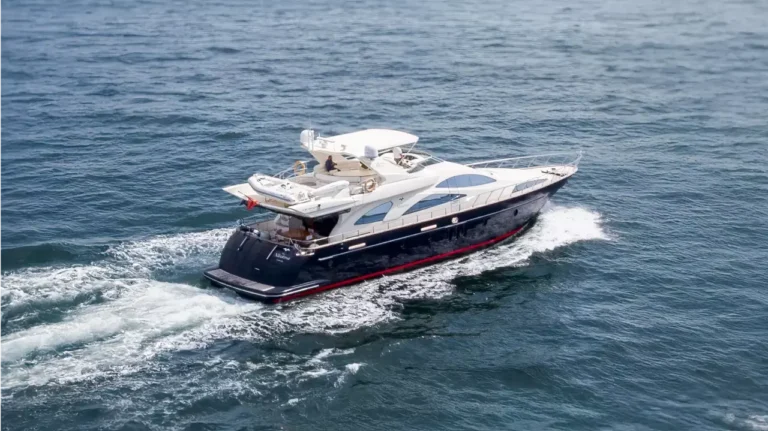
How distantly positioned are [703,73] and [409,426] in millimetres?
53934

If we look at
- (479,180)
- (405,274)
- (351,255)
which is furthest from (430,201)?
(351,255)

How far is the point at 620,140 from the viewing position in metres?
60.5

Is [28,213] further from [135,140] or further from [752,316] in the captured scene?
[752,316]

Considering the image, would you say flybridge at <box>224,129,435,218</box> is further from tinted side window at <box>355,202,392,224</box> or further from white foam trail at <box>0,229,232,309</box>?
white foam trail at <box>0,229,232,309</box>

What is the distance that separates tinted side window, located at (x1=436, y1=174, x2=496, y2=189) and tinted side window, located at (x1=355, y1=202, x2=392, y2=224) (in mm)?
2987

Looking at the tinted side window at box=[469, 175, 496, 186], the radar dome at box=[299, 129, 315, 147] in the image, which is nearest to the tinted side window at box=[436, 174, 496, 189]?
the tinted side window at box=[469, 175, 496, 186]

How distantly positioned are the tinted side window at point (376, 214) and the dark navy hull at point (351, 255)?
2.70ft

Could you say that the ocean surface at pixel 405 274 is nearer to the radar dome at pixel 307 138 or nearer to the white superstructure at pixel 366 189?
the white superstructure at pixel 366 189

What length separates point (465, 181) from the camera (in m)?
43.9

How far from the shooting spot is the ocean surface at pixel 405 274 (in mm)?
32281

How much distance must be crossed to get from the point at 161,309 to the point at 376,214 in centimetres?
1045

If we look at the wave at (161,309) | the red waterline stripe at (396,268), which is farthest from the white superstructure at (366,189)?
the wave at (161,309)

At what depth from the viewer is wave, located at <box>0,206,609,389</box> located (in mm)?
33812

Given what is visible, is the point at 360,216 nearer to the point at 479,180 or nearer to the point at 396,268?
the point at 396,268
